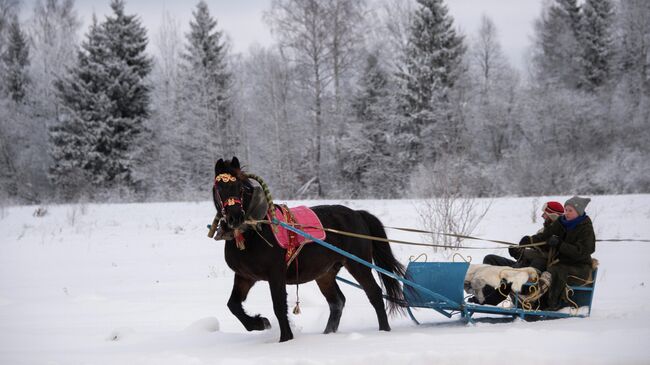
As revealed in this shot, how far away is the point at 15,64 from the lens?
33.7 meters

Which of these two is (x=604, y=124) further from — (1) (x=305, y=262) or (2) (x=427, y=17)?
(1) (x=305, y=262)

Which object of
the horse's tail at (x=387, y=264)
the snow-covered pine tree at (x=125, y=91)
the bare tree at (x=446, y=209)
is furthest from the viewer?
the snow-covered pine tree at (x=125, y=91)

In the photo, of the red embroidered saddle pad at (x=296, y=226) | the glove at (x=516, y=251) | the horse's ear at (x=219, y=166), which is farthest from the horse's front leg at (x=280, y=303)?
the glove at (x=516, y=251)

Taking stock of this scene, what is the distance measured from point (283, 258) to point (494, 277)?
2226 millimetres

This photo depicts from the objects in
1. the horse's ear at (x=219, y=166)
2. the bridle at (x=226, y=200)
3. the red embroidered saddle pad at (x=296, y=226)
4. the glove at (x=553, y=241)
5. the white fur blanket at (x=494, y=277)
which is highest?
the horse's ear at (x=219, y=166)

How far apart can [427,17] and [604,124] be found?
1159 cm

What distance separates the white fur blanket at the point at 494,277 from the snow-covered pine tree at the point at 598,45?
31.7 m

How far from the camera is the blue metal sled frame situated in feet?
19.4

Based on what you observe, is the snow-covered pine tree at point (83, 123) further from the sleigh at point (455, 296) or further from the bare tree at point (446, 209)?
the sleigh at point (455, 296)

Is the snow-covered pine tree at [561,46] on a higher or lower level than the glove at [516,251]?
higher

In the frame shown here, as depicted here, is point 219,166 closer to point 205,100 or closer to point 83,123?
point 205,100

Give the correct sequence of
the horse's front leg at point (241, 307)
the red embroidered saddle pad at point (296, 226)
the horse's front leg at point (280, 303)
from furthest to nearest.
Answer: the horse's front leg at point (241, 307) → the red embroidered saddle pad at point (296, 226) → the horse's front leg at point (280, 303)

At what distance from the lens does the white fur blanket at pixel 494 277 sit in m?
5.86

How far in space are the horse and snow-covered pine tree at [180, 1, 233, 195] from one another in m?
23.3
